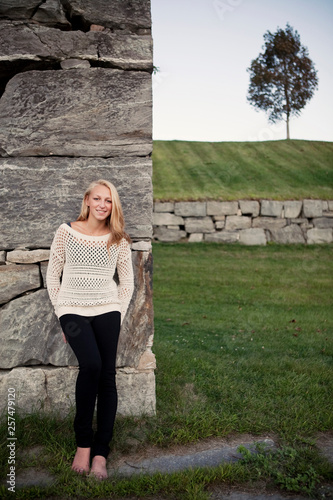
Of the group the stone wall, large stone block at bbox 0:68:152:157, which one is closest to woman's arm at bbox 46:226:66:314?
large stone block at bbox 0:68:152:157

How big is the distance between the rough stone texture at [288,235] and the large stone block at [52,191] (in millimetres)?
10587

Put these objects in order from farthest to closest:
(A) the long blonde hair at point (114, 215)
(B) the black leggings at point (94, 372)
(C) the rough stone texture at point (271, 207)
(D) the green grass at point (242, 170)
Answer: (D) the green grass at point (242, 170) < (C) the rough stone texture at point (271, 207) < (A) the long blonde hair at point (114, 215) < (B) the black leggings at point (94, 372)

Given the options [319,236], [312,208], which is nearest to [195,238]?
[312,208]

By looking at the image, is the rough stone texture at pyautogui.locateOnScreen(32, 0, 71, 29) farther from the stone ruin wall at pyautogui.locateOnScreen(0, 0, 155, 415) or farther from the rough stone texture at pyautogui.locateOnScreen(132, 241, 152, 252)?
the rough stone texture at pyautogui.locateOnScreen(132, 241, 152, 252)

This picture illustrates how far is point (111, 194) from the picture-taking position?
327 centimetres

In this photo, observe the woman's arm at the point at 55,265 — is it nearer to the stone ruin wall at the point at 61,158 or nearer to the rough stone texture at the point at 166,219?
the stone ruin wall at the point at 61,158

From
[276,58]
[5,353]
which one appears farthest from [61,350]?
[276,58]

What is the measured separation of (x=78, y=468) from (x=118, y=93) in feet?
9.05

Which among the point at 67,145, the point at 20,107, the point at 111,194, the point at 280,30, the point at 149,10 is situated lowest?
the point at 111,194

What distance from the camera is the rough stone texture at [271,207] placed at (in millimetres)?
13555

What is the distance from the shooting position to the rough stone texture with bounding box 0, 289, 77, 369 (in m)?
3.48

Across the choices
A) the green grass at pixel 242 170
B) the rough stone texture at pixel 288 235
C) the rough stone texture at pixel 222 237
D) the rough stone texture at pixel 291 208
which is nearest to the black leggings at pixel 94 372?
the rough stone texture at pixel 222 237

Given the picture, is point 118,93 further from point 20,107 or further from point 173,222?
point 173,222

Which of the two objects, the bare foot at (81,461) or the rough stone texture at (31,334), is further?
the rough stone texture at (31,334)
